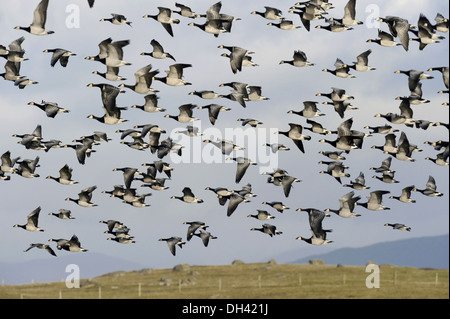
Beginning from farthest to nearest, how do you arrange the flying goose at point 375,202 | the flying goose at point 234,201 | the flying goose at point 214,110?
1. the flying goose at point 375,202
2. the flying goose at point 214,110
3. the flying goose at point 234,201

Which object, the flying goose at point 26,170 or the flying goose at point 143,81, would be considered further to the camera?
the flying goose at point 26,170

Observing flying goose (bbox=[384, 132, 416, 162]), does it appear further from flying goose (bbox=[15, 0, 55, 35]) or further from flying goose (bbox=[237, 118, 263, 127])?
flying goose (bbox=[15, 0, 55, 35])

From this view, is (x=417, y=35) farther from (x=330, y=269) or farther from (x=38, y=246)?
(x=330, y=269)

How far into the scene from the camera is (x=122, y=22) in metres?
64.9

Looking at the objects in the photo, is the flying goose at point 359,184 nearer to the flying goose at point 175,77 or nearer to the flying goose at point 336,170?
the flying goose at point 336,170

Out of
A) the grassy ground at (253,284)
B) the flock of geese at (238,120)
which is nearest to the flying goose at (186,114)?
the flock of geese at (238,120)

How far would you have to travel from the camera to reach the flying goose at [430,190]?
63656mm

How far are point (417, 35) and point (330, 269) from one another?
95.7 metres

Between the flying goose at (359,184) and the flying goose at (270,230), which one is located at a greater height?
the flying goose at (359,184)

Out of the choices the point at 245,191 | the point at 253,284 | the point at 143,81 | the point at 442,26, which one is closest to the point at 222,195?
the point at 245,191

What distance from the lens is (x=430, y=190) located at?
64.4 m

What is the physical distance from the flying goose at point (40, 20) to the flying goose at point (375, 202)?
87.3 ft

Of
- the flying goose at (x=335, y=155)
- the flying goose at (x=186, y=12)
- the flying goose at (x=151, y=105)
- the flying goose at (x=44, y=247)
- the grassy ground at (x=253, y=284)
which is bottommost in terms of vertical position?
the grassy ground at (x=253, y=284)

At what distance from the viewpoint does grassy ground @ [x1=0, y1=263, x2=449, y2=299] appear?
128 meters
